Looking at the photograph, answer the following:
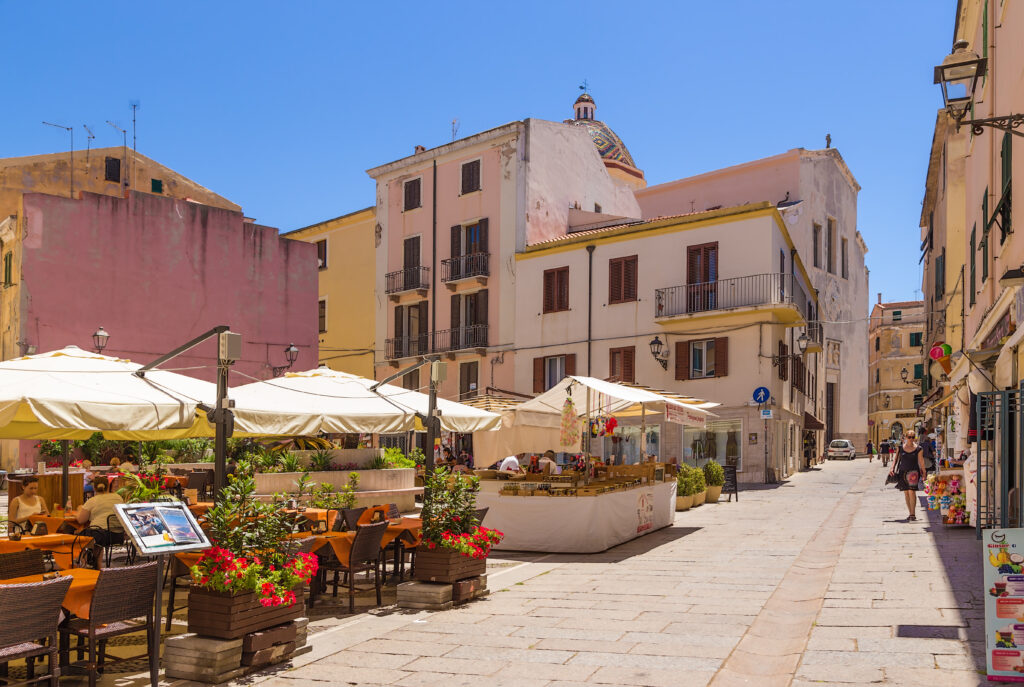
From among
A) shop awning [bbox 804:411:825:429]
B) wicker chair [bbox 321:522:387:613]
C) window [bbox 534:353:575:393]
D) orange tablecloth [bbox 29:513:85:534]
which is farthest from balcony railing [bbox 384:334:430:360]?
wicker chair [bbox 321:522:387:613]

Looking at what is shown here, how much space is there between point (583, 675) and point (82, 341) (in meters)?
25.8

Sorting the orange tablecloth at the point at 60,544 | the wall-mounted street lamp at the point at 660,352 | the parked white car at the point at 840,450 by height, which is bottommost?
the parked white car at the point at 840,450

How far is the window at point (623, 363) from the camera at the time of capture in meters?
29.7

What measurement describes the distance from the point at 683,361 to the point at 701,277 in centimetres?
269

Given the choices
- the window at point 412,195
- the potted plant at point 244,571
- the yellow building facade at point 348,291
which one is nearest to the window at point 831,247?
the window at point 412,195

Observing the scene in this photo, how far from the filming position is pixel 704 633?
746cm

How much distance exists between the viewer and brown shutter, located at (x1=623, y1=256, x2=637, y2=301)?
29.7 meters

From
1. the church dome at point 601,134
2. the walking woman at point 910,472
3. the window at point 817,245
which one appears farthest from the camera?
the church dome at point 601,134

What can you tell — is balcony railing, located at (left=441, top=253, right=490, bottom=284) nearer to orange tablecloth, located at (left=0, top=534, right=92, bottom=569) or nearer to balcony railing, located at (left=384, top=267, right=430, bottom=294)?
balcony railing, located at (left=384, top=267, right=430, bottom=294)

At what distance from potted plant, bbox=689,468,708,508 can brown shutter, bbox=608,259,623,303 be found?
10264 millimetres

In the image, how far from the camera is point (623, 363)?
98.0 ft

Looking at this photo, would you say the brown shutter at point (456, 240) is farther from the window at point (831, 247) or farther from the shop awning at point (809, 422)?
the window at point (831, 247)

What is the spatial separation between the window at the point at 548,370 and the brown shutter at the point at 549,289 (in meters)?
1.76

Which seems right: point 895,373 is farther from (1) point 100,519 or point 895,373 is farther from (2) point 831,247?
(1) point 100,519
